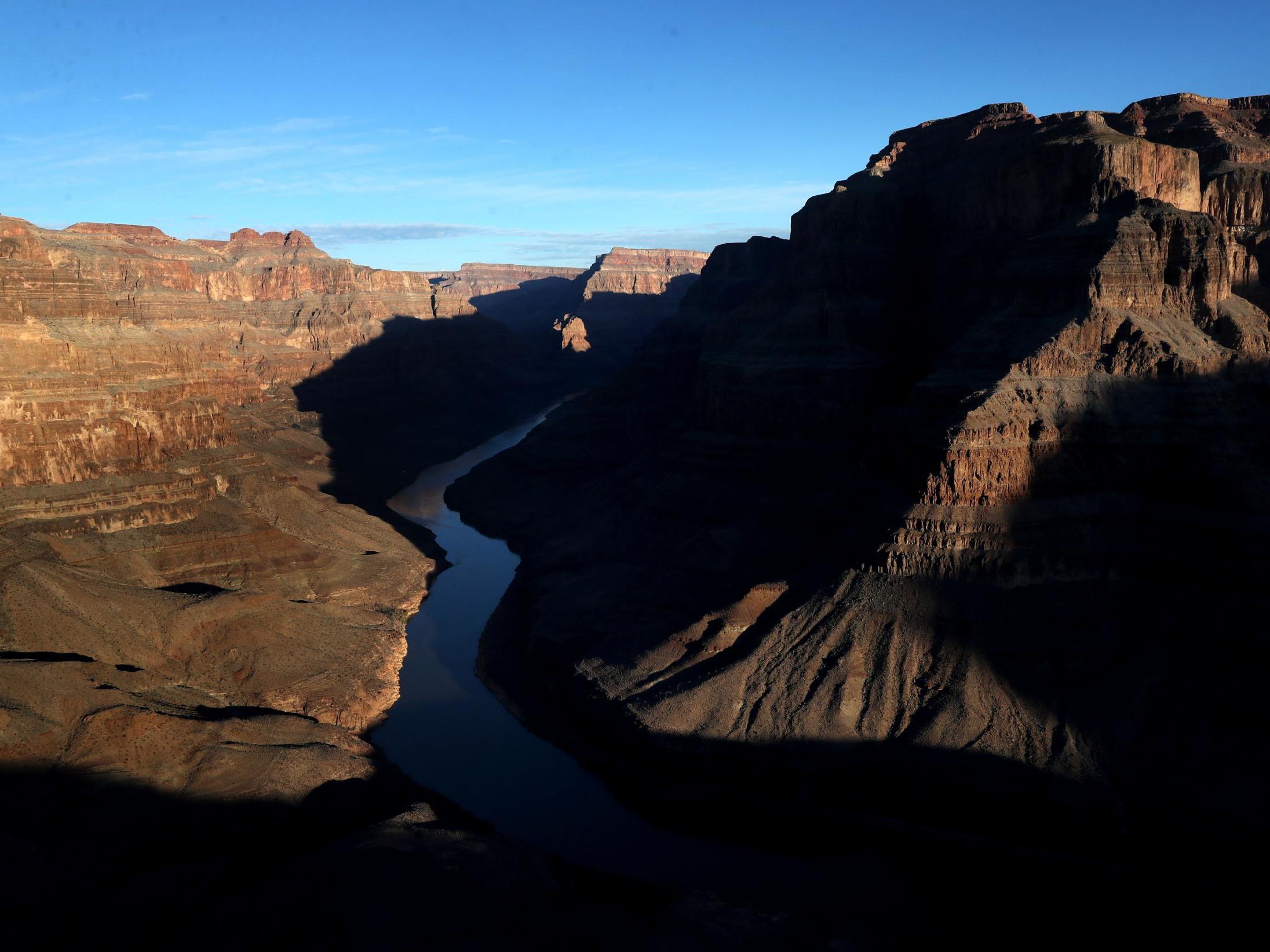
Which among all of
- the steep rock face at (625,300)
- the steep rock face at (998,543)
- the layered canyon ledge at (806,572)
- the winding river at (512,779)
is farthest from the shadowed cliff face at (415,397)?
the steep rock face at (998,543)

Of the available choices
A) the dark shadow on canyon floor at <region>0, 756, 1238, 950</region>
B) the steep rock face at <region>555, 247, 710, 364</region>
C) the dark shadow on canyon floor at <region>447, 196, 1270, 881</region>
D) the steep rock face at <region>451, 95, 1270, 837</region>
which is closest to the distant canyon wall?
the dark shadow on canyon floor at <region>0, 756, 1238, 950</region>

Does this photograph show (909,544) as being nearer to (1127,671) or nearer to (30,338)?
(1127,671)

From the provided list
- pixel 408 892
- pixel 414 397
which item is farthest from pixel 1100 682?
pixel 414 397

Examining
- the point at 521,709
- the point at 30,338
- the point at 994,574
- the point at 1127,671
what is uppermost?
the point at 30,338

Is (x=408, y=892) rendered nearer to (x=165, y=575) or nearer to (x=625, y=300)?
(x=165, y=575)

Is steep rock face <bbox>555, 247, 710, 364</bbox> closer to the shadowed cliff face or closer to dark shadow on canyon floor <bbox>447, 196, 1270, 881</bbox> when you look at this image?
the shadowed cliff face

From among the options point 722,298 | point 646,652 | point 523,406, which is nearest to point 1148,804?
point 646,652

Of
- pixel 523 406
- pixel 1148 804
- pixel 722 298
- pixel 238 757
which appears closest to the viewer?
pixel 1148 804
